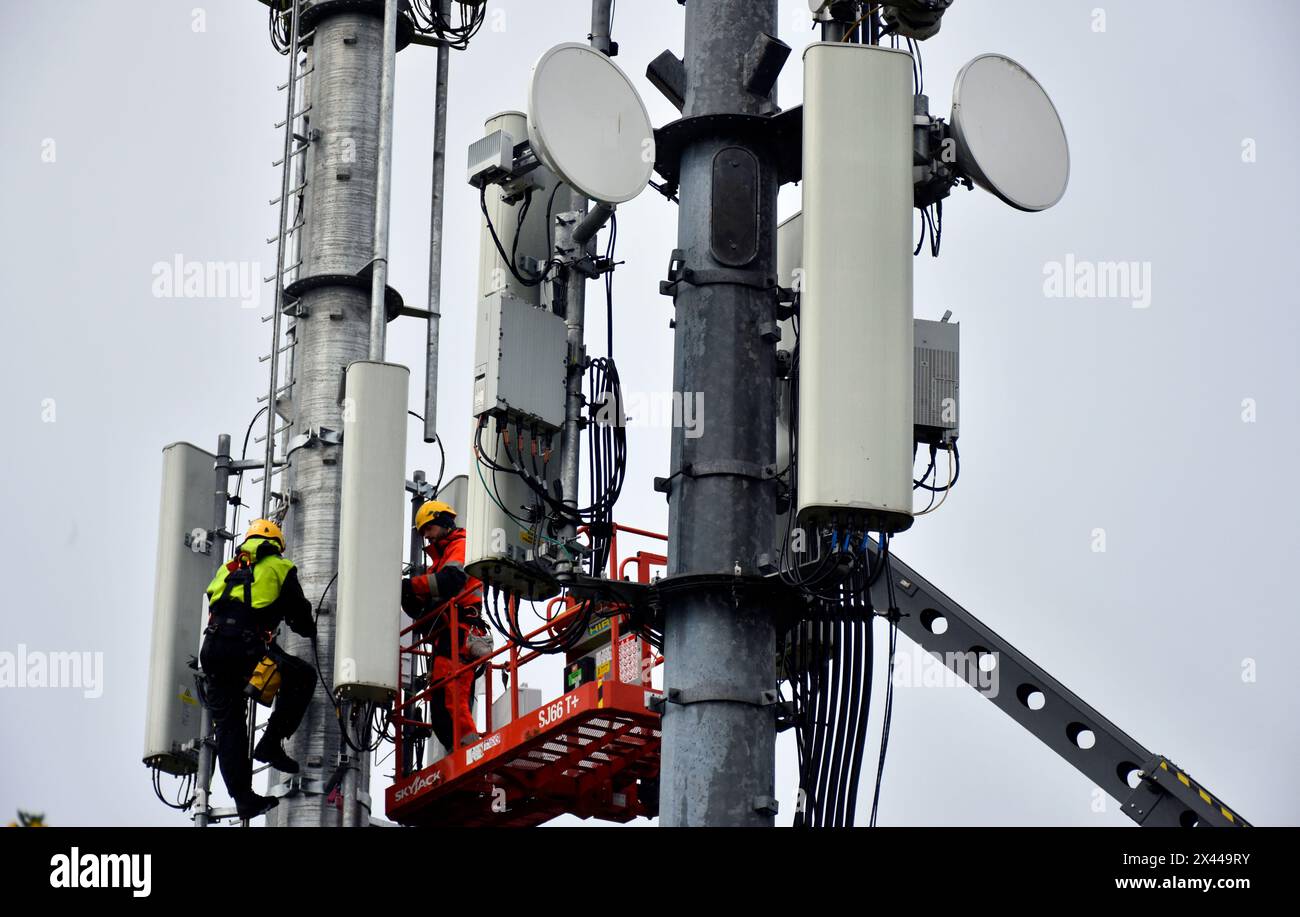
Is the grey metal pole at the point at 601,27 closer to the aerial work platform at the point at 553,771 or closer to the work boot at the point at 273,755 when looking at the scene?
the aerial work platform at the point at 553,771

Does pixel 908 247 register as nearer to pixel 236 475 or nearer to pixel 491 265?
pixel 491 265

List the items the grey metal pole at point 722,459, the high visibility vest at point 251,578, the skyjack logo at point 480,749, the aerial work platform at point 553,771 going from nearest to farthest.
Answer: the grey metal pole at point 722,459
the high visibility vest at point 251,578
the aerial work platform at point 553,771
the skyjack logo at point 480,749

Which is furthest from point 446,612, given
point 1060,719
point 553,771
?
point 1060,719

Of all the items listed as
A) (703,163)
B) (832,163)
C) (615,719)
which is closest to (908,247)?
(832,163)

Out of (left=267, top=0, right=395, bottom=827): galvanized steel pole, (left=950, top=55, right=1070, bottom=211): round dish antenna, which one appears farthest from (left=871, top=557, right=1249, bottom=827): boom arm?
(left=950, top=55, right=1070, bottom=211): round dish antenna

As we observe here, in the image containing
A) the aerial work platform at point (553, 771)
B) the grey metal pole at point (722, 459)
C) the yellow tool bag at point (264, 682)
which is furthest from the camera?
the yellow tool bag at point (264, 682)

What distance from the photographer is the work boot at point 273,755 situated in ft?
72.4

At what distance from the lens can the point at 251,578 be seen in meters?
21.3

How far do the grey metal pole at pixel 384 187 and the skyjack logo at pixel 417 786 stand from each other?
4388 mm

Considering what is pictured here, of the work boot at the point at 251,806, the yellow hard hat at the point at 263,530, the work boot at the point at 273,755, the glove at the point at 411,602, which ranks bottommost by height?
the work boot at the point at 251,806

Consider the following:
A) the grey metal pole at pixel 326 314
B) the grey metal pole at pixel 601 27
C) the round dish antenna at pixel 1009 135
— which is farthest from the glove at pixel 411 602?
the round dish antenna at pixel 1009 135
